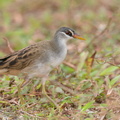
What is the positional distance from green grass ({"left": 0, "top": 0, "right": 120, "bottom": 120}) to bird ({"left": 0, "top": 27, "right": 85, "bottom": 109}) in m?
0.23

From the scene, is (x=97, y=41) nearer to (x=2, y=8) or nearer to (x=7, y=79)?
(x=7, y=79)

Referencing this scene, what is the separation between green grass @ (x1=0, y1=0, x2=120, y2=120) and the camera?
549cm

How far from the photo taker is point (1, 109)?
572 cm

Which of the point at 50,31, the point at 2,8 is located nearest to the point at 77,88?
the point at 50,31

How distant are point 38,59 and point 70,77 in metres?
1.02

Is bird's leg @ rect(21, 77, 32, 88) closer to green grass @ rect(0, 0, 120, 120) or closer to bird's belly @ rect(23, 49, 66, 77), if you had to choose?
green grass @ rect(0, 0, 120, 120)

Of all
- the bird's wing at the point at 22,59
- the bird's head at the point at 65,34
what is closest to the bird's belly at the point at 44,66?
the bird's wing at the point at 22,59

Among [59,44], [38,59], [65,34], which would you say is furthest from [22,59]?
[65,34]

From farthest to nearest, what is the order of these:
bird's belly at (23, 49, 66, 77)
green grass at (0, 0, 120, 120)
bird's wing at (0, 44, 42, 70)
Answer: bird's wing at (0, 44, 42, 70) → bird's belly at (23, 49, 66, 77) → green grass at (0, 0, 120, 120)

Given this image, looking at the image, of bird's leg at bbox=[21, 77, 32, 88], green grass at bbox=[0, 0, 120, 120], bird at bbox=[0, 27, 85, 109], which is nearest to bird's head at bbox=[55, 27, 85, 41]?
bird at bbox=[0, 27, 85, 109]

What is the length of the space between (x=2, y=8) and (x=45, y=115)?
23.8 ft

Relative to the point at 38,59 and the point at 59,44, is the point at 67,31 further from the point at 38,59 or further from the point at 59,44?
the point at 38,59

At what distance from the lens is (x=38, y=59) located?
6.09 m

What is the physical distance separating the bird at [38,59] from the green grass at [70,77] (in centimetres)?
23
